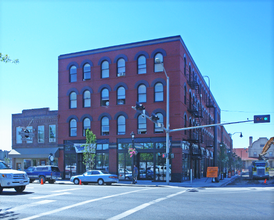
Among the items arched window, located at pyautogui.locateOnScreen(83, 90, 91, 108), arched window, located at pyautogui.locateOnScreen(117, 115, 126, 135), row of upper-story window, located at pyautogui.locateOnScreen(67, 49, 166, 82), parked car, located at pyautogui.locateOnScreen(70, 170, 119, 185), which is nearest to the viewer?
parked car, located at pyautogui.locateOnScreen(70, 170, 119, 185)

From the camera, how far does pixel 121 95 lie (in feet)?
109

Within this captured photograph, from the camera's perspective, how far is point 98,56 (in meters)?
35.0

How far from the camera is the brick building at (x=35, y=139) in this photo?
3775cm

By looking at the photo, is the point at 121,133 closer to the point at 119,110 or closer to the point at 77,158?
the point at 119,110

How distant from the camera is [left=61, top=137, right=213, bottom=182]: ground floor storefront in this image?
3030 centimetres

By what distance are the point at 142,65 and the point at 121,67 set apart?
2579 millimetres

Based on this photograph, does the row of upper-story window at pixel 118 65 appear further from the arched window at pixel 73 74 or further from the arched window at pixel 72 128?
the arched window at pixel 72 128

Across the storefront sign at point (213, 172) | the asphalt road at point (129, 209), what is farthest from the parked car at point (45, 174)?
the asphalt road at point (129, 209)

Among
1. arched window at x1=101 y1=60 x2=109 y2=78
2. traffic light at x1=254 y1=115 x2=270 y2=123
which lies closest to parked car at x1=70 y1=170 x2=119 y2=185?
arched window at x1=101 y1=60 x2=109 y2=78

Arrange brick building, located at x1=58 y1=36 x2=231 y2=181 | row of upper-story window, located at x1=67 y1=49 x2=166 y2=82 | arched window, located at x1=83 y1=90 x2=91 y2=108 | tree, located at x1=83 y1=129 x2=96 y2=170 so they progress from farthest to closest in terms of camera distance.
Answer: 1. arched window, located at x1=83 y1=90 x2=91 y2=108
2. tree, located at x1=83 y1=129 x2=96 y2=170
3. row of upper-story window, located at x1=67 y1=49 x2=166 y2=82
4. brick building, located at x1=58 y1=36 x2=231 y2=181

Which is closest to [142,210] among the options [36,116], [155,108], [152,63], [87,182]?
[87,182]

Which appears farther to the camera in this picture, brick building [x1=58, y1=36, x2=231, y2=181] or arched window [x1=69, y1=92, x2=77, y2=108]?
arched window [x1=69, y1=92, x2=77, y2=108]

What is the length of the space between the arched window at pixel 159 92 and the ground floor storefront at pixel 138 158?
161 inches

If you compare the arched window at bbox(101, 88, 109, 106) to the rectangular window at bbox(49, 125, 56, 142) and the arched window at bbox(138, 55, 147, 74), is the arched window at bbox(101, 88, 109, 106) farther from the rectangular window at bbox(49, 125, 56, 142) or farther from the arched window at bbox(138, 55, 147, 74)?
the rectangular window at bbox(49, 125, 56, 142)
